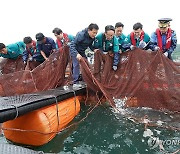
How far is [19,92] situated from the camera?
8367mm

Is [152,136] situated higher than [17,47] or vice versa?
[17,47]

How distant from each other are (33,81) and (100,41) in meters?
2.58

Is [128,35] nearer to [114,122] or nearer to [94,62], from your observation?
[94,62]

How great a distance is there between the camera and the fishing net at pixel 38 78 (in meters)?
8.36

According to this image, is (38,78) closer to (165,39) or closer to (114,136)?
(114,136)

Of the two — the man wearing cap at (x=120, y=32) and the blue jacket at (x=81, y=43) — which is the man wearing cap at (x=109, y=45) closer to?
the blue jacket at (x=81, y=43)

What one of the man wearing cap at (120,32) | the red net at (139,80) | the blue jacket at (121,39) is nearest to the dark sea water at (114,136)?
the red net at (139,80)

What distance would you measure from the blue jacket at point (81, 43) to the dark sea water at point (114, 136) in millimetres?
2068

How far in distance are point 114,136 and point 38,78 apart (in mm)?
3500

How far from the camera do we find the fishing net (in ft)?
27.4

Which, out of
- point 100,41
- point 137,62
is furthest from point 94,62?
point 137,62

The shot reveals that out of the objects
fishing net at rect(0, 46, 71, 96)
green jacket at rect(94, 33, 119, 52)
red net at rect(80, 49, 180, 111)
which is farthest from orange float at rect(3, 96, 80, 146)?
green jacket at rect(94, 33, 119, 52)

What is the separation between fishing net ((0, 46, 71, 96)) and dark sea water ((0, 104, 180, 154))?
5.31ft

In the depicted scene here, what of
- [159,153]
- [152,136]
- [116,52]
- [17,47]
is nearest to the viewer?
[159,153]
